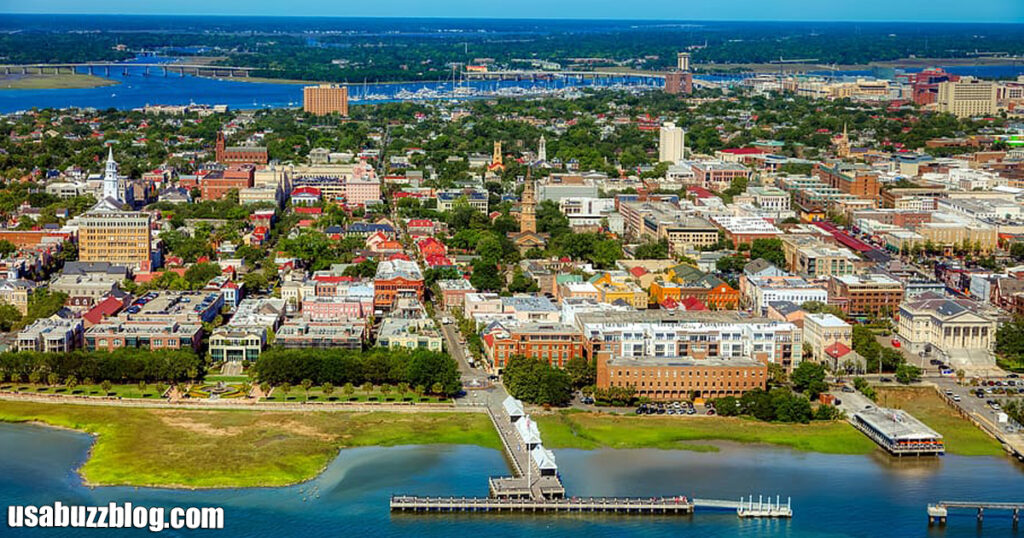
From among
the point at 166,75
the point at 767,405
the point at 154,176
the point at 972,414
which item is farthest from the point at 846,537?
the point at 166,75

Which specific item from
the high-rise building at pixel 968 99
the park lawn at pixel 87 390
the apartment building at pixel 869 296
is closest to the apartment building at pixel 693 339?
the apartment building at pixel 869 296

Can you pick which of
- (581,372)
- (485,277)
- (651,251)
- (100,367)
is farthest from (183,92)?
(581,372)

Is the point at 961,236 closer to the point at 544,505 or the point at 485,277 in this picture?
the point at 485,277

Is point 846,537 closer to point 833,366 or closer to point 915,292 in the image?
point 833,366

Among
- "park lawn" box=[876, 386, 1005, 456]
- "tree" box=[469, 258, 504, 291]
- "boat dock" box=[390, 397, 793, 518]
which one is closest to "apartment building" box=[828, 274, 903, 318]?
"park lawn" box=[876, 386, 1005, 456]

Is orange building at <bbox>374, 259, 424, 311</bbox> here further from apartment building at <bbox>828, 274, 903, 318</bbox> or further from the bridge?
the bridge

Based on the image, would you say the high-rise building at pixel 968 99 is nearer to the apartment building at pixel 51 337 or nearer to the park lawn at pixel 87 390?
the apartment building at pixel 51 337
